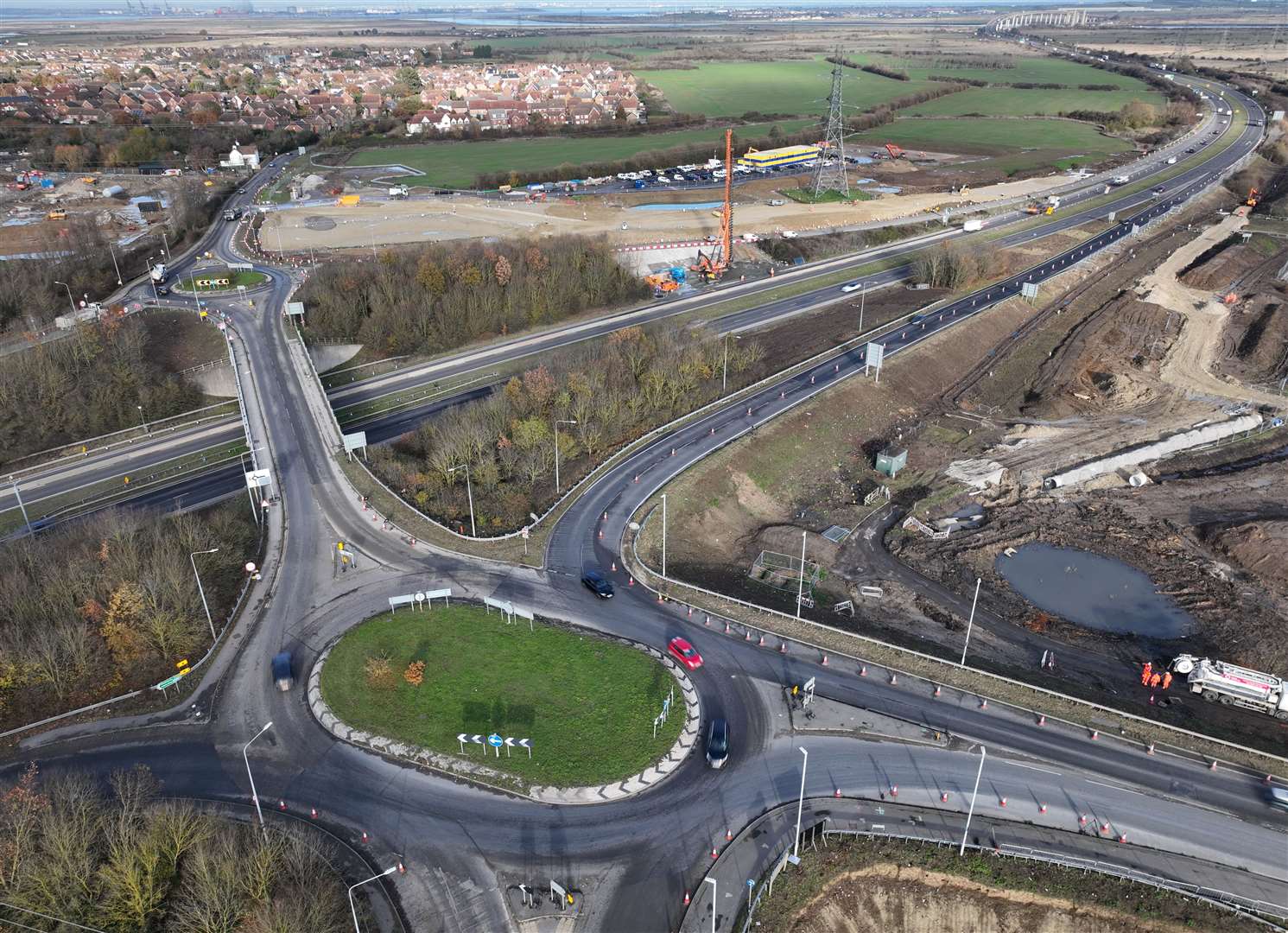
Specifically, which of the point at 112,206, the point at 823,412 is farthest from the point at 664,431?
the point at 112,206

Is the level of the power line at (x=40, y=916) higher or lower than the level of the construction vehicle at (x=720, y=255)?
lower

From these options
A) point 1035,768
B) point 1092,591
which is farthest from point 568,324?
point 1035,768

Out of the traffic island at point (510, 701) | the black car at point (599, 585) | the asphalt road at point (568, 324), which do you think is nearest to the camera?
the traffic island at point (510, 701)

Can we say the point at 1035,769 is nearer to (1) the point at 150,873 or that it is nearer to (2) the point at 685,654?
(2) the point at 685,654

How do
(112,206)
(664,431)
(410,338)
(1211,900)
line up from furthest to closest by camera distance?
(112,206), (410,338), (664,431), (1211,900)

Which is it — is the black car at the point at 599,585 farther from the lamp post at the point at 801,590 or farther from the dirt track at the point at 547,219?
the dirt track at the point at 547,219

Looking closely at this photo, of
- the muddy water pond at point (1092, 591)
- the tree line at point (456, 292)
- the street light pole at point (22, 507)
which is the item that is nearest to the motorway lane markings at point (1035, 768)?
the muddy water pond at point (1092, 591)

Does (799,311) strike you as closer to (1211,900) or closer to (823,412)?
(823,412)

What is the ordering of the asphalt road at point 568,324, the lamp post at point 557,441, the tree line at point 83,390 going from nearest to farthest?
the lamp post at point 557,441 < the asphalt road at point 568,324 < the tree line at point 83,390
